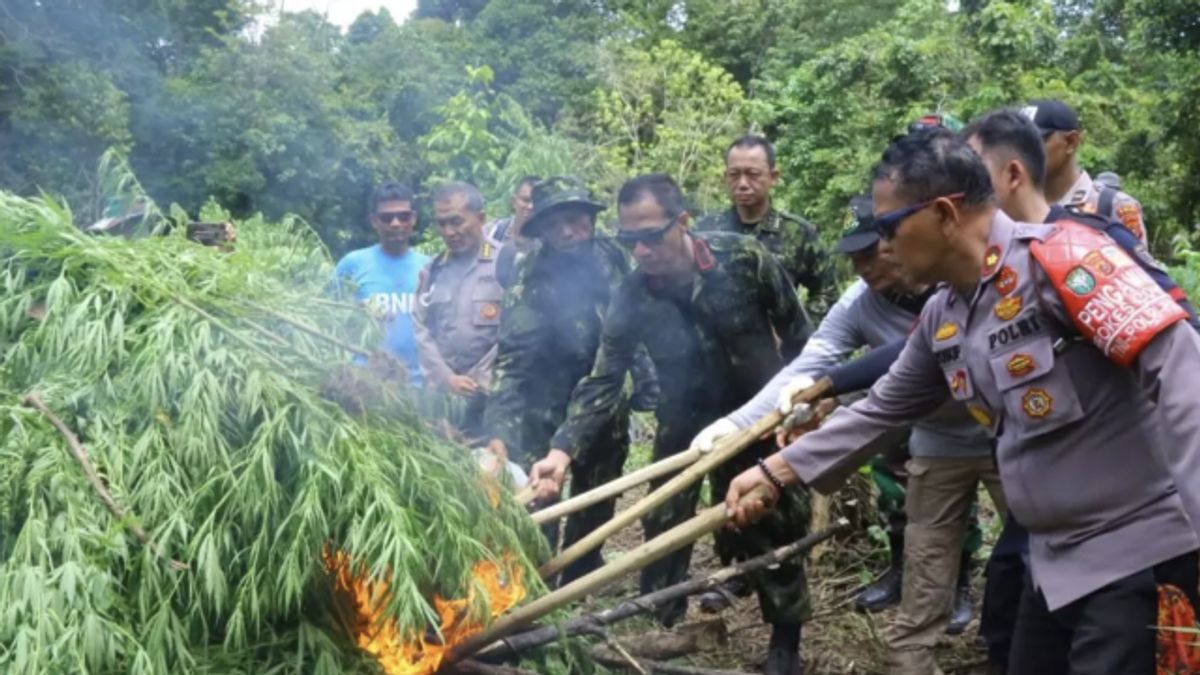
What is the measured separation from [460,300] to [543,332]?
84 cm

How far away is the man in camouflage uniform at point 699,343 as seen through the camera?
438 centimetres

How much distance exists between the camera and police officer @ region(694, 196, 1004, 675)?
13.6 feet

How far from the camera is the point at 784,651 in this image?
443 cm

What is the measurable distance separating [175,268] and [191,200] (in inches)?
311

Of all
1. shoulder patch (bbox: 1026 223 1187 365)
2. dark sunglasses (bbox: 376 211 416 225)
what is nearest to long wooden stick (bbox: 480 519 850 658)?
shoulder patch (bbox: 1026 223 1187 365)

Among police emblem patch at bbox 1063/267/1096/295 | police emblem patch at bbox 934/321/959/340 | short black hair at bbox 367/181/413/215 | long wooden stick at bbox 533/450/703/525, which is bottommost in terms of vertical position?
long wooden stick at bbox 533/450/703/525

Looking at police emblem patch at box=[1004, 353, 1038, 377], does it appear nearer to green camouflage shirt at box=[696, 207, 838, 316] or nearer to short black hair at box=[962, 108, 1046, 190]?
short black hair at box=[962, 108, 1046, 190]

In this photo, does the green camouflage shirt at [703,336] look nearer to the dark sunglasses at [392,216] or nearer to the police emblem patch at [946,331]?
the police emblem patch at [946,331]

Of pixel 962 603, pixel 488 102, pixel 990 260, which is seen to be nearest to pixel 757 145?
pixel 962 603

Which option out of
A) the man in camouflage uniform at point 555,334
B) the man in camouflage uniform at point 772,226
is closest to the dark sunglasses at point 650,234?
the man in camouflage uniform at point 555,334

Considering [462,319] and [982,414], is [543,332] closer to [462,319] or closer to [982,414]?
[462,319]

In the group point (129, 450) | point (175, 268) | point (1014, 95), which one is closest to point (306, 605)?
point (129, 450)

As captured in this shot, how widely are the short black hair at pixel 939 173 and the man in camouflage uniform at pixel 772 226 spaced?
2.89 metres

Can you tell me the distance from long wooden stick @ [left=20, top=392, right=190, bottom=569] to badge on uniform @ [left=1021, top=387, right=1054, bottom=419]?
1932 millimetres
